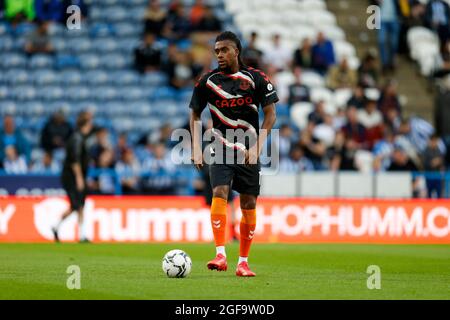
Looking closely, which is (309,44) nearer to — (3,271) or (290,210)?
(290,210)

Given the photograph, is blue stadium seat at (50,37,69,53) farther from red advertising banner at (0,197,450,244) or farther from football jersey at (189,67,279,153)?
football jersey at (189,67,279,153)

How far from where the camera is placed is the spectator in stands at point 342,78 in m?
26.5

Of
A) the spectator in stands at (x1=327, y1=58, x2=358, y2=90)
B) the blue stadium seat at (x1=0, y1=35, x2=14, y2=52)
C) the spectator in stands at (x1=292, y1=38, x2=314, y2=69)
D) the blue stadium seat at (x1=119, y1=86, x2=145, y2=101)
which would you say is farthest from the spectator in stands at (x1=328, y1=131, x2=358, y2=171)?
the blue stadium seat at (x1=0, y1=35, x2=14, y2=52)

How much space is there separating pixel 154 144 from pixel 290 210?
3.28 metres

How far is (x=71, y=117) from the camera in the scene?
2469 cm

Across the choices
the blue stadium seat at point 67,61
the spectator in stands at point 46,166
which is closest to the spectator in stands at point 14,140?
the spectator in stands at point 46,166

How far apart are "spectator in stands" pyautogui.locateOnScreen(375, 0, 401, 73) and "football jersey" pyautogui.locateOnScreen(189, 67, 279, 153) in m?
16.5

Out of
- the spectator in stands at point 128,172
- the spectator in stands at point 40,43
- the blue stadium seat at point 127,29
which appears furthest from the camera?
the blue stadium seat at point 127,29

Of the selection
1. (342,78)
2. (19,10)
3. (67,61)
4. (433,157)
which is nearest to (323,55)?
(342,78)

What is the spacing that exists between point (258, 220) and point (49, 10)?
8138mm

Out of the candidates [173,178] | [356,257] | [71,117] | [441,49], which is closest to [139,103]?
[71,117]

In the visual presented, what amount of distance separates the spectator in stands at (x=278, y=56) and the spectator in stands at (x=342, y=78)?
3.71 feet

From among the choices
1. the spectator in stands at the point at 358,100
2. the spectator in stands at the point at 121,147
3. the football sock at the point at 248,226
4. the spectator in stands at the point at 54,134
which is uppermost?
the spectator in stands at the point at 358,100

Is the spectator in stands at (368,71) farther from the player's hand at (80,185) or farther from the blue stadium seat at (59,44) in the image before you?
the player's hand at (80,185)
